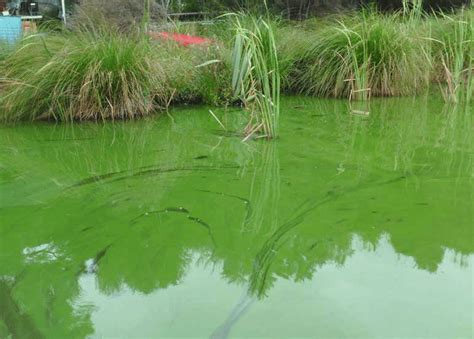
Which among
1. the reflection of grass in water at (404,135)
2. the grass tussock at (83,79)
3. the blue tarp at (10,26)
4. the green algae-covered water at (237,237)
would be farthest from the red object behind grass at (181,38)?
the green algae-covered water at (237,237)

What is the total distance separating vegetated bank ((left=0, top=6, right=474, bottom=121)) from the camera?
14.3 feet

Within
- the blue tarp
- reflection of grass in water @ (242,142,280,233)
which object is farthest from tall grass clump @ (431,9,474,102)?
the blue tarp

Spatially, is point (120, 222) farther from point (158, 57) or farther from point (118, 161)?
point (158, 57)

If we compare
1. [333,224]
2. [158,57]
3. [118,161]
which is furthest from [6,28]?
[333,224]

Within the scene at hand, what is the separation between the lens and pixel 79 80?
4.34m

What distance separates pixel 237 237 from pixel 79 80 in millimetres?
2583

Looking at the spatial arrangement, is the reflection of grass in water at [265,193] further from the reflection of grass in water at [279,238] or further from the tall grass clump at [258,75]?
the tall grass clump at [258,75]

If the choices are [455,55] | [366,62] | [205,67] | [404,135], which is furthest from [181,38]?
[404,135]

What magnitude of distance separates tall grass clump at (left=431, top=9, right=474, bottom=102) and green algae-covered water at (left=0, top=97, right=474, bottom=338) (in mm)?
1431

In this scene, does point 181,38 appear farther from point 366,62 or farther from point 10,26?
point 10,26

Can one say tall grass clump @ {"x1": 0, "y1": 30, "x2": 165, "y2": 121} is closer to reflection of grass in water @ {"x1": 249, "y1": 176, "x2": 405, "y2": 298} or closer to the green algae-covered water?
the green algae-covered water

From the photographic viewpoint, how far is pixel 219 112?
15.8ft

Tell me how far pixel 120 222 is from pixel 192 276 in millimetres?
565

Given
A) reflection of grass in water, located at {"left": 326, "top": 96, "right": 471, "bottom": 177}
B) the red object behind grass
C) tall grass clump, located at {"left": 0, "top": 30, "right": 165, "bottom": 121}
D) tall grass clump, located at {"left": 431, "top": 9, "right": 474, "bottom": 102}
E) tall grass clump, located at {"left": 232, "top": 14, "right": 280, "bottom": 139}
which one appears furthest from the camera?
the red object behind grass
